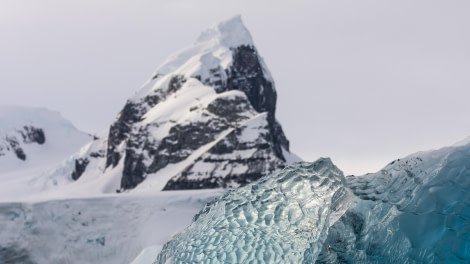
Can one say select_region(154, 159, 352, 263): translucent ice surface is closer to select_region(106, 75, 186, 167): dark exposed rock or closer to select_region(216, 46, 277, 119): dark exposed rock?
select_region(106, 75, 186, 167): dark exposed rock

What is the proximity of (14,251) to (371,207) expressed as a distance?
807 inches

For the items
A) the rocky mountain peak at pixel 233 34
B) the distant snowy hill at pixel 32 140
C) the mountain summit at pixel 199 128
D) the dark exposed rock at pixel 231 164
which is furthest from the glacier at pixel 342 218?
the distant snowy hill at pixel 32 140

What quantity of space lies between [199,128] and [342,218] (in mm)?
73552

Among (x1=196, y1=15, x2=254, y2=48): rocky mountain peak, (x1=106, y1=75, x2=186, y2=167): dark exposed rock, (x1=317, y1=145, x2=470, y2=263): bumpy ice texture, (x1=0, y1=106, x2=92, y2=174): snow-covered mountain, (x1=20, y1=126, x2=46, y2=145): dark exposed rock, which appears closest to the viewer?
(x1=317, y1=145, x2=470, y2=263): bumpy ice texture

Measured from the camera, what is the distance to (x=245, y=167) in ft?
223

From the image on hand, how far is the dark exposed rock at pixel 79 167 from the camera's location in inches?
3925

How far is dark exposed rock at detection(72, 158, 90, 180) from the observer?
327 ft

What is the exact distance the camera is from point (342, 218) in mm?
4027

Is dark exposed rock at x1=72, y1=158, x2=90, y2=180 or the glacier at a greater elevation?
the glacier

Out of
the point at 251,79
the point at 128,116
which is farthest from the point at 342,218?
the point at 251,79

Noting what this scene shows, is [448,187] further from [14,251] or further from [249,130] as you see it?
[249,130]

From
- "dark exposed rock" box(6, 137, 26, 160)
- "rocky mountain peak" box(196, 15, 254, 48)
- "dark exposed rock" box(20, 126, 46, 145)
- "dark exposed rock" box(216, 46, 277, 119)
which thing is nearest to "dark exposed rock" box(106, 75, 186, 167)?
"dark exposed rock" box(216, 46, 277, 119)

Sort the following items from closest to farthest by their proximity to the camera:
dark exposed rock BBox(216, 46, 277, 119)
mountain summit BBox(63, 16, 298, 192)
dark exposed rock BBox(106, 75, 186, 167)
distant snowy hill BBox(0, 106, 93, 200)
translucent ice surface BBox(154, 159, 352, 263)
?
translucent ice surface BBox(154, 159, 352, 263)
mountain summit BBox(63, 16, 298, 192)
dark exposed rock BBox(106, 75, 186, 167)
dark exposed rock BBox(216, 46, 277, 119)
distant snowy hill BBox(0, 106, 93, 200)

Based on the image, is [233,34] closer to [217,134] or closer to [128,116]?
[128,116]
